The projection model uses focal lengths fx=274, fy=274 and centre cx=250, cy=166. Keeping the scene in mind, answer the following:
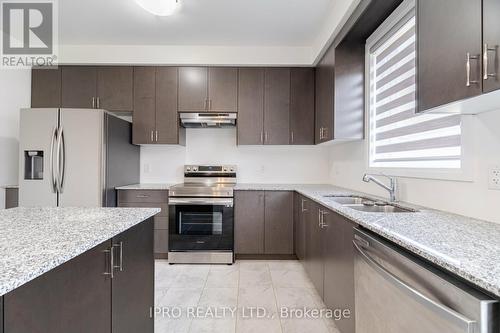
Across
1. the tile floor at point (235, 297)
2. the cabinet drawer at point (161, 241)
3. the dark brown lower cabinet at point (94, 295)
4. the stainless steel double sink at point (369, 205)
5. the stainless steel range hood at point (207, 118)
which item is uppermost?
the stainless steel range hood at point (207, 118)

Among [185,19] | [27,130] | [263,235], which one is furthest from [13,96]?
[263,235]

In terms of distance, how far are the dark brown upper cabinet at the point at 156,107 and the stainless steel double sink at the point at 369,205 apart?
216cm

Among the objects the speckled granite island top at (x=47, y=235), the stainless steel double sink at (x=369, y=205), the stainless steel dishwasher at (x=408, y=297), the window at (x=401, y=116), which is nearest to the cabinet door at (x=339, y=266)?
the stainless steel dishwasher at (x=408, y=297)

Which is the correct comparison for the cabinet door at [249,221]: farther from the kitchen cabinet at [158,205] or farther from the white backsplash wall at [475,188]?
the white backsplash wall at [475,188]

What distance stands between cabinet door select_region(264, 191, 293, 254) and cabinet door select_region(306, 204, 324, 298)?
59cm

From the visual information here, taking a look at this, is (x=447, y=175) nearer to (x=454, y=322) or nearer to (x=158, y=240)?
(x=454, y=322)

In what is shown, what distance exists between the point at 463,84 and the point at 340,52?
70.1 inches

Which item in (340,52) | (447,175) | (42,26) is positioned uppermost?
(42,26)

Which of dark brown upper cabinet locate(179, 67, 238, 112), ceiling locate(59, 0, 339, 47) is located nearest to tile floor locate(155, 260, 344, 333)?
dark brown upper cabinet locate(179, 67, 238, 112)

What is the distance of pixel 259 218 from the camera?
3252mm

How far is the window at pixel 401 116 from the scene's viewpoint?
1707 millimetres

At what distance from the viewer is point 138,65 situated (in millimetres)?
3443

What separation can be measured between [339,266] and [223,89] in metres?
2.52

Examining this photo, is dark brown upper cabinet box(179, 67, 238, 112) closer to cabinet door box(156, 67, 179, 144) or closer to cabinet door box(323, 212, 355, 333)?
cabinet door box(156, 67, 179, 144)
